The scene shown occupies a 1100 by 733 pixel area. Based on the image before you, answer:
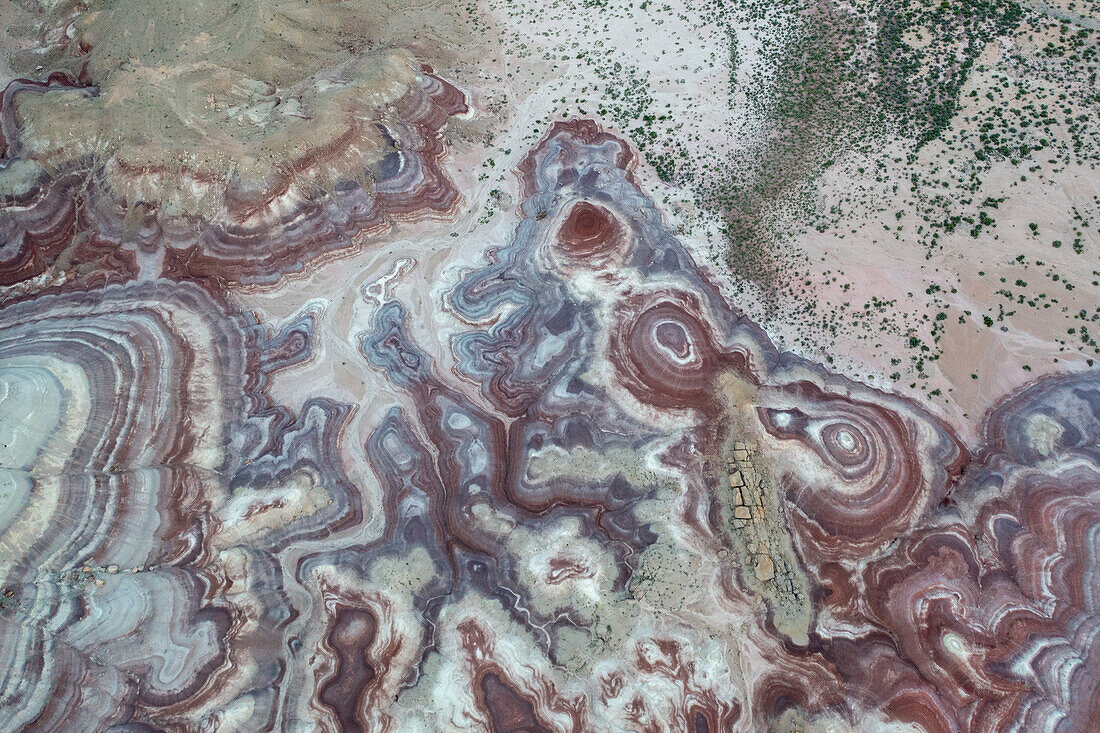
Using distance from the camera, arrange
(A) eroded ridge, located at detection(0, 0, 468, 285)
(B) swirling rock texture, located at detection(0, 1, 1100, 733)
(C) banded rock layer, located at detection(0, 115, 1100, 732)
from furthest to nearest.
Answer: (A) eroded ridge, located at detection(0, 0, 468, 285)
(B) swirling rock texture, located at detection(0, 1, 1100, 733)
(C) banded rock layer, located at detection(0, 115, 1100, 732)

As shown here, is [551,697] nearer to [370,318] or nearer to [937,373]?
[370,318]

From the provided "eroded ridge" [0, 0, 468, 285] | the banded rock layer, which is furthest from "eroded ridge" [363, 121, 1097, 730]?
"eroded ridge" [0, 0, 468, 285]

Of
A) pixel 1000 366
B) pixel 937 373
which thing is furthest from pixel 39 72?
pixel 1000 366

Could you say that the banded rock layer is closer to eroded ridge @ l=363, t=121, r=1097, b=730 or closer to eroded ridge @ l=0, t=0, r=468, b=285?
eroded ridge @ l=363, t=121, r=1097, b=730

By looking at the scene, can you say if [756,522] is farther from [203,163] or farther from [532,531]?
[203,163]

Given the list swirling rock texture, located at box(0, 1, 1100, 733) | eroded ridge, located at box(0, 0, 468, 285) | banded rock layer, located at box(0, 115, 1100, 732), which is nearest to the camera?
banded rock layer, located at box(0, 115, 1100, 732)

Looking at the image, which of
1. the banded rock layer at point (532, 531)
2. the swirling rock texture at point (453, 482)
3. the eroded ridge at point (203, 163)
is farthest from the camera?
the eroded ridge at point (203, 163)

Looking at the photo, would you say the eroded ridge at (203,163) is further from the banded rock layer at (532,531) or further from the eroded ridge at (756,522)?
the eroded ridge at (756,522)

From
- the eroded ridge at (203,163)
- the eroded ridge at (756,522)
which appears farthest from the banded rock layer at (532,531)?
the eroded ridge at (203,163)
